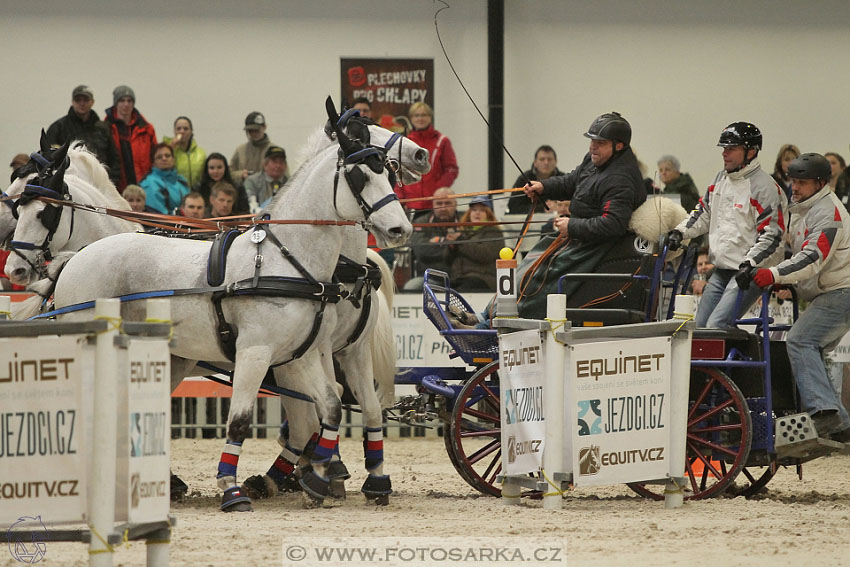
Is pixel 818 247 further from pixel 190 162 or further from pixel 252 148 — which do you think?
pixel 252 148

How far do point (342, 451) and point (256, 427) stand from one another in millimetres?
1181

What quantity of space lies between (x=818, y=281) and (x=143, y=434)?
4654mm

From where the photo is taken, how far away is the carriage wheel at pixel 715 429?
7.48 meters

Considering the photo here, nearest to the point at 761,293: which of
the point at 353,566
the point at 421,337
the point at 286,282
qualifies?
the point at 286,282

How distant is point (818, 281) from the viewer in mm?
7789

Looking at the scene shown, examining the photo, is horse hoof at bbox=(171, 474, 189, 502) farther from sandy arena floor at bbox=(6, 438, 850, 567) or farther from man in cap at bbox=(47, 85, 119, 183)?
man in cap at bbox=(47, 85, 119, 183)

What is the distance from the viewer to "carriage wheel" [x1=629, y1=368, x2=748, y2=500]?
24.5ft

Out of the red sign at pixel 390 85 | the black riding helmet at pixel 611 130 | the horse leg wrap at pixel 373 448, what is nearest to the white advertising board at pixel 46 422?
the horse leg wrap at pixel 373 448

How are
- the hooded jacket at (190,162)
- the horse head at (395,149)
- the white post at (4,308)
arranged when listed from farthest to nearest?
the hooded jacket at (190,162)
the horse head at (395,149)
the white post at (4,308)

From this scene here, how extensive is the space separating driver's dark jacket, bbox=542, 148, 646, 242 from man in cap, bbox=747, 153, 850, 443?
904 millimetres

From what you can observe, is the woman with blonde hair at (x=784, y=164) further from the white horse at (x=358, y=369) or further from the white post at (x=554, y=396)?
the white post at (x=554, y=396)

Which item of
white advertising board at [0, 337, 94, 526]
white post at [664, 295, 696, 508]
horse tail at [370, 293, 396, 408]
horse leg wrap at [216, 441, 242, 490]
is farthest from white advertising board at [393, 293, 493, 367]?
white advertising board at [0, 337, 94, 526]

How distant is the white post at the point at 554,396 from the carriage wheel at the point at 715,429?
987 millimetres

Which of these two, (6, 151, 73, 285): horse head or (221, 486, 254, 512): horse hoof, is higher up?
(6, 151, 73, 285): horse head
